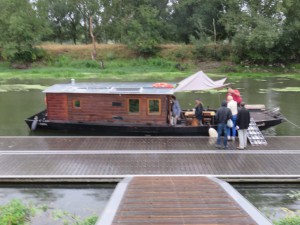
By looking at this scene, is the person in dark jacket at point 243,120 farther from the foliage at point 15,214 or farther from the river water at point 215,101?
the foliage at point 15,214

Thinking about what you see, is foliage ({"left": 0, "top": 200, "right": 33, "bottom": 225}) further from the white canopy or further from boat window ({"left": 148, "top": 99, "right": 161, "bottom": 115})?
the white canopy

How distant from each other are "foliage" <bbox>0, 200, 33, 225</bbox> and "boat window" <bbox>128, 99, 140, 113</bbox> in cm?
823

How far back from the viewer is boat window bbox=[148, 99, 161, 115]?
51.3 feet

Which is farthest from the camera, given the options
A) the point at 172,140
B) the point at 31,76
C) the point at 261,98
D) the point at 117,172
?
the point at 31,76

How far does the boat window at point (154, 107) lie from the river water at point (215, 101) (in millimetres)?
4487

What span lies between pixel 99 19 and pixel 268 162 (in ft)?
152

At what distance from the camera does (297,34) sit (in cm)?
4541

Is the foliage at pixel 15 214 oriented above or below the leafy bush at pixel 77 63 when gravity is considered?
below

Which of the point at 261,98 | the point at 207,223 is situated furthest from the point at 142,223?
the point at 261,98

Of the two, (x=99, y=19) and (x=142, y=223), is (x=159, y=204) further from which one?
(x=99, y=19)

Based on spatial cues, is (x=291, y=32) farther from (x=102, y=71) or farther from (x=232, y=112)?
(x=232, y=112)

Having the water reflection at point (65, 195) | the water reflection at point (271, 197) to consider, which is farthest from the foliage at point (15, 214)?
the water reflection at point (271, 197)

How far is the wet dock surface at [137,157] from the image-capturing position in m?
11.3

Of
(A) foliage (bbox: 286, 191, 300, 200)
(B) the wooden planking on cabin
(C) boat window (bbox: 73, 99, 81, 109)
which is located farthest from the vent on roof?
(A) foliage (bbox: 286, 191, 300, 200)
